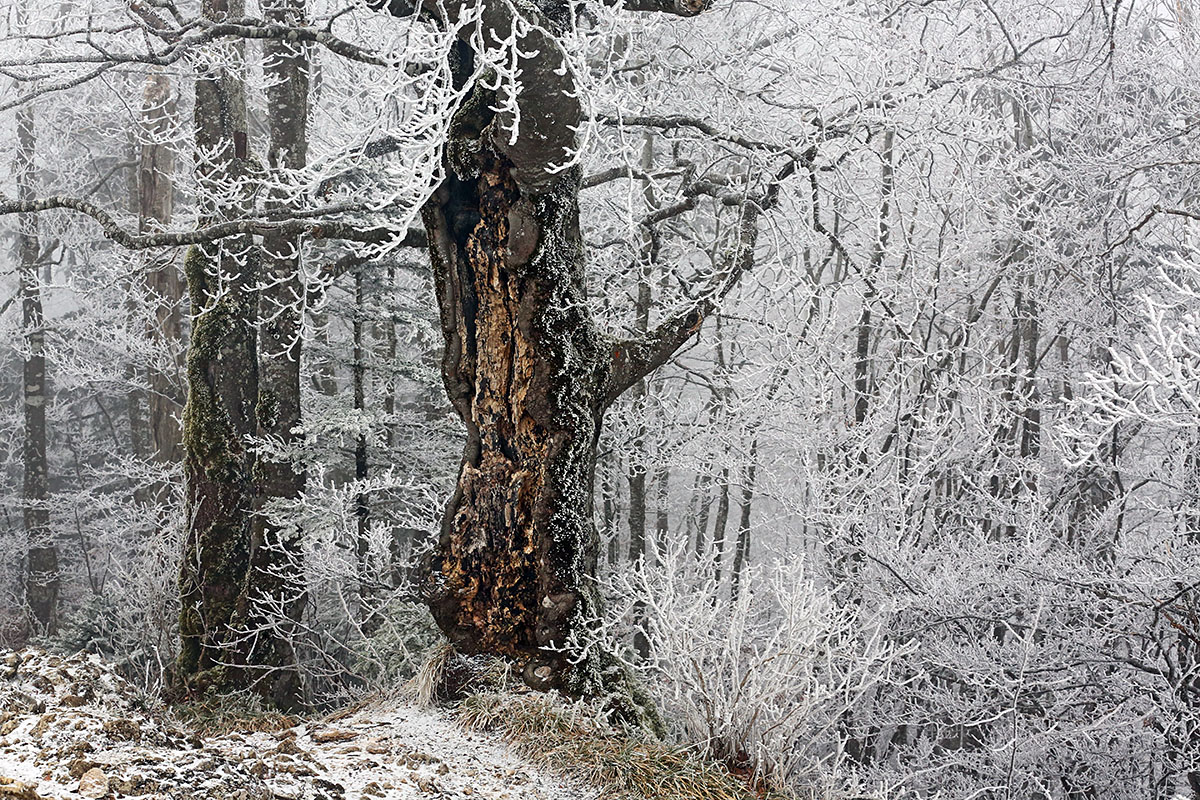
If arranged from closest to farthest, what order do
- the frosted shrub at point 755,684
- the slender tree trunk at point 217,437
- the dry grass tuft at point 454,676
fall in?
1. the frosted shrub at point 755,684
2. the dry grass tuft at point 454,676
3. the slender tree trunk at point 217,437

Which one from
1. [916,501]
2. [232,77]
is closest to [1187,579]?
[916,501]

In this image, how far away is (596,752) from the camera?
11.4ft

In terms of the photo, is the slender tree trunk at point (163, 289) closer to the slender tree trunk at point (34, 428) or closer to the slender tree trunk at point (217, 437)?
the slender tree trunk at point (217, 437)

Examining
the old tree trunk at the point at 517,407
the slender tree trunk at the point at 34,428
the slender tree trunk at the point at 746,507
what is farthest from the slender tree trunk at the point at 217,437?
the slender tree trunk at the point at 34,428

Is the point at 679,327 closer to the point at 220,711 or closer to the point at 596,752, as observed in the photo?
the point at 596,752

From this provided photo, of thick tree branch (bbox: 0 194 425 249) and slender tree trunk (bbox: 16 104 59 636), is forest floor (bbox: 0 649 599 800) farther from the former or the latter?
slender tree trunk (bbox: 16 104 59 636)

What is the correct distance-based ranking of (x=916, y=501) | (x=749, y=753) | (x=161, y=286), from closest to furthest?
1. (x=749, y=753)
2. (x=916, y=501)
3. (x=161, y=286)

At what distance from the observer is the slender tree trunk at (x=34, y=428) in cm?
1153

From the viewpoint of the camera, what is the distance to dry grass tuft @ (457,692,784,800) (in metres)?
3.32

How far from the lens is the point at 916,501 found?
8.70 meters

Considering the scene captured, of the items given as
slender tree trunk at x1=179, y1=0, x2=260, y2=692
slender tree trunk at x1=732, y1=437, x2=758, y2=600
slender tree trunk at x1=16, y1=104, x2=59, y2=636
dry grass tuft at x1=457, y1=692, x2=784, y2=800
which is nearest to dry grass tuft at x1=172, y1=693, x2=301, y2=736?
slender tree trunk at x1=179, y1=0, x2=260, y2=692

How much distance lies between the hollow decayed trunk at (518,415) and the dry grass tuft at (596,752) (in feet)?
0.66

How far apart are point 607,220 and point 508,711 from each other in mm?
6883

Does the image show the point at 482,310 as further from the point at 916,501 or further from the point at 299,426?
the point at 916,501
